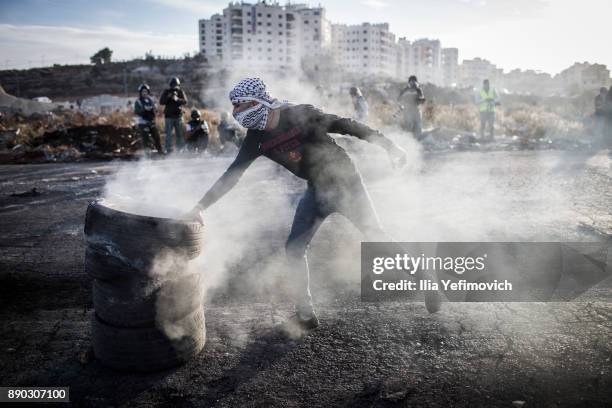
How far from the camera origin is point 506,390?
8.39 feet

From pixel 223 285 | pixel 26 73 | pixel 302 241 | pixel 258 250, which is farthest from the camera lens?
pixel 26 73

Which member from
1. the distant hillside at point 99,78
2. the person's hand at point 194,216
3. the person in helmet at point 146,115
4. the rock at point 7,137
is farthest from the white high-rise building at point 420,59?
the person's hand at point 194,216

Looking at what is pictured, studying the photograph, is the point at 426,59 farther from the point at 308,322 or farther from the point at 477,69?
the point at 308,322

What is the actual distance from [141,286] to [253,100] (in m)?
1.42

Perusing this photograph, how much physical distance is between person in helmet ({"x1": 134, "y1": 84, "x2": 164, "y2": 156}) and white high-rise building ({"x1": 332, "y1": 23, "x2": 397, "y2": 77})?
11133 cm

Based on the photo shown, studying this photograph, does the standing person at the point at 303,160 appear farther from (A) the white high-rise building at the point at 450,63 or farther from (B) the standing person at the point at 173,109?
(A) the white high-rise building at the point at 450,63

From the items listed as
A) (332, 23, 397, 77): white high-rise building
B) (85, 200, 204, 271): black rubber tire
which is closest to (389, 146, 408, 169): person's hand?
(85, 200, 204, 271): black rubber tire

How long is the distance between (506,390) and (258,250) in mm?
3229

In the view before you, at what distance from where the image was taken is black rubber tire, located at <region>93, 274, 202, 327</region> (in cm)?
271

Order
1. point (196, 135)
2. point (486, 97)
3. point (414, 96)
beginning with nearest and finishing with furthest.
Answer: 1. point (196, 135)
2. point (414, 96)
3. point (486, 97)

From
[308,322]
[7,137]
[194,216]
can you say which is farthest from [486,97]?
[7,137]

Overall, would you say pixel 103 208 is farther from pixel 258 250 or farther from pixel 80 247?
pixel 80 247

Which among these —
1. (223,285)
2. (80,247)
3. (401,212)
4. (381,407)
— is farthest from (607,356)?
(80,247)

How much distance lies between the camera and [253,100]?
3.02 metres
